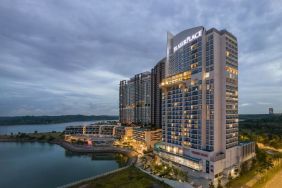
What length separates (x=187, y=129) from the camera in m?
55.7

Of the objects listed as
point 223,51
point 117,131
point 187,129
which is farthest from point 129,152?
point 223,51

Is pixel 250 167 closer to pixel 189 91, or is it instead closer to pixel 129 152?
pixel 189 91

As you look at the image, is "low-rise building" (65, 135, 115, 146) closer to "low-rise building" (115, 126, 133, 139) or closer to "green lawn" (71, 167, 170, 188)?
"low-rise building" (115, 126, 133, 139)

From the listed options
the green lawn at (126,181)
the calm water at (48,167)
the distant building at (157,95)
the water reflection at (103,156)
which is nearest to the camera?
the green lawn at (126,181)

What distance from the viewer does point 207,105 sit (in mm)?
50656

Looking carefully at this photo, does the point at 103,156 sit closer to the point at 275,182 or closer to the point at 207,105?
the point at 207,105

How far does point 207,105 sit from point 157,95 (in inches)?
1885

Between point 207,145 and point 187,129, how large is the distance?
24.3 feet

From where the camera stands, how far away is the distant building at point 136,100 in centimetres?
10768

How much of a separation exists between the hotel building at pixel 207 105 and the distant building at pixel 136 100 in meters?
48.3

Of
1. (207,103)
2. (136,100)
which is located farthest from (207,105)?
(136,100)

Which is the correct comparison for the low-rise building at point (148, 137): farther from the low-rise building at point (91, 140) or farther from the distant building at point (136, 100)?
the distant building at point (136, 100)

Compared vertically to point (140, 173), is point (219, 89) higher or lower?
higher

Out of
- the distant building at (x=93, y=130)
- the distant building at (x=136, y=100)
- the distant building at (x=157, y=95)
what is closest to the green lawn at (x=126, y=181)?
the distant building at (x=157, y=95)
